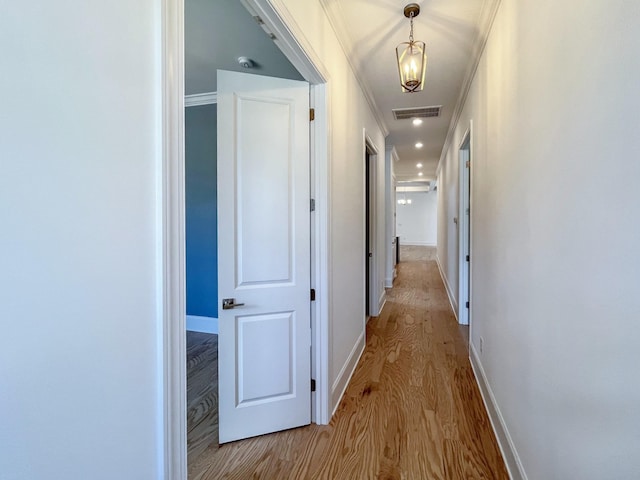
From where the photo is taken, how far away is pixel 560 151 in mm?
1117

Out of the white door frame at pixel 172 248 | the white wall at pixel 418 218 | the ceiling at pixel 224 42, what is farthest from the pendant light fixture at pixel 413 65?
the white wall at pixel 418 218

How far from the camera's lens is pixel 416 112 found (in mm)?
4129

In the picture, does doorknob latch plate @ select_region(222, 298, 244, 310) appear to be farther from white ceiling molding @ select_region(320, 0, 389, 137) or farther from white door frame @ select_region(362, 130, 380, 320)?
white door frame @ select_region(362, 130, 380, 320)

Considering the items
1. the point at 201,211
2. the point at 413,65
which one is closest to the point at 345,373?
the point at 413,65

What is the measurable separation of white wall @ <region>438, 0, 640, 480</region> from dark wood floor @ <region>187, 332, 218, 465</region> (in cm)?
178

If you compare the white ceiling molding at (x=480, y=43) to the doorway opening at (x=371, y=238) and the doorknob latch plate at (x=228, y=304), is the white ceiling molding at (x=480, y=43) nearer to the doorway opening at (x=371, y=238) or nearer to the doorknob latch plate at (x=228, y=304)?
the doorway opening at (x=371, y=238)

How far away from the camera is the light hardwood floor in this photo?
1696 millimetres

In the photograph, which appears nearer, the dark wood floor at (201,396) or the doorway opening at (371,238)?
the dark wood floor at (201,396)

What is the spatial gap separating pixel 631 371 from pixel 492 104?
1.94 m

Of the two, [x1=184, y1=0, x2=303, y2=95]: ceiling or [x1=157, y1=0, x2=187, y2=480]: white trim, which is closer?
[x1=157, y1=0, x2=187, y2=480]: white trim

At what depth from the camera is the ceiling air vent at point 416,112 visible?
398cm

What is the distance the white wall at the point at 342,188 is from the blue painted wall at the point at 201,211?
69.1 inches

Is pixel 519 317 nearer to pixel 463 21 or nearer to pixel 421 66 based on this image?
pixel 421 66

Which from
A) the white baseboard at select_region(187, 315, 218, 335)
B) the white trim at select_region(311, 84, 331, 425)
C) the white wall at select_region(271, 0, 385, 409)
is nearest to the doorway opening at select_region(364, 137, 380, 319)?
the white wall at select_region(271, 0, 385, 409)
